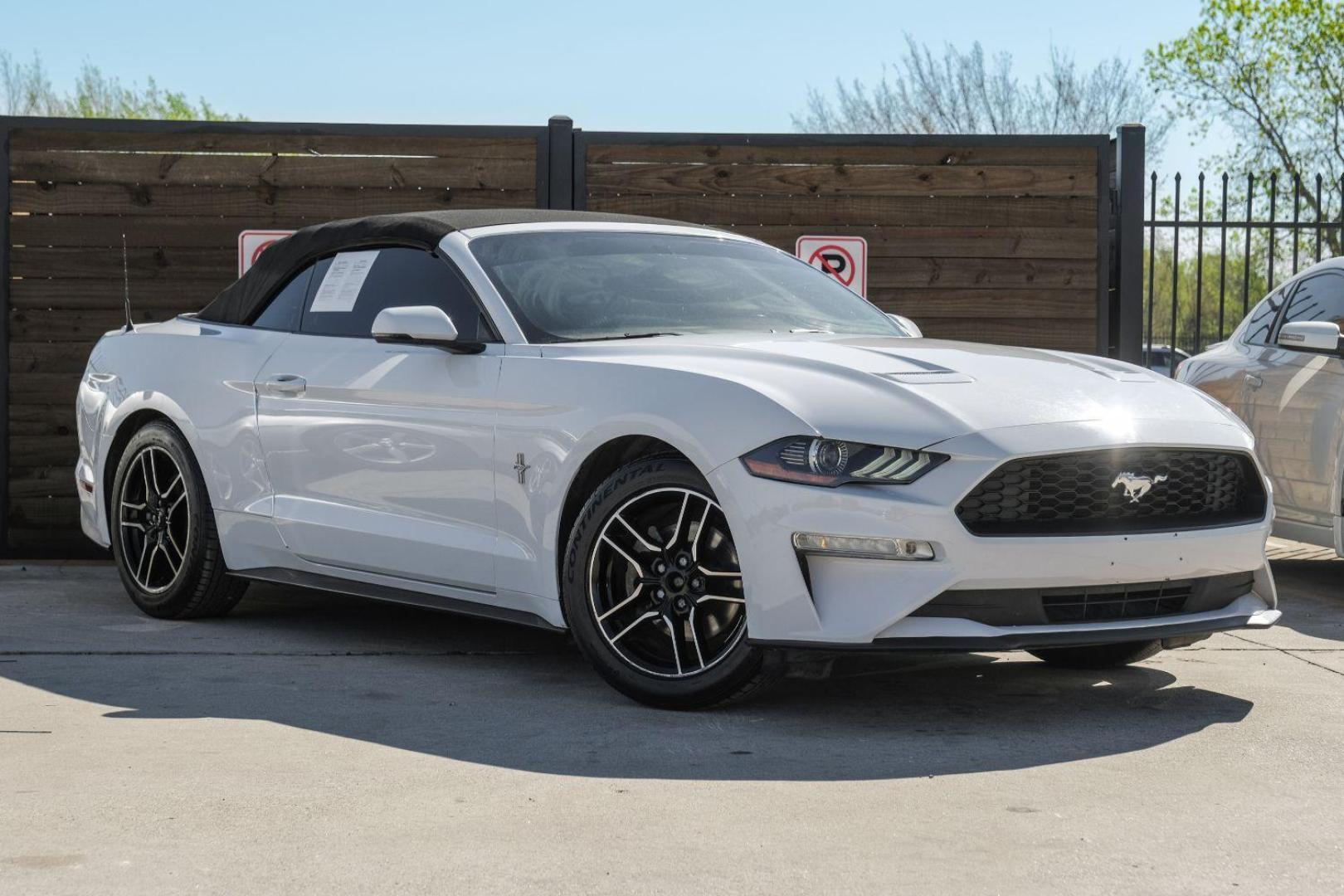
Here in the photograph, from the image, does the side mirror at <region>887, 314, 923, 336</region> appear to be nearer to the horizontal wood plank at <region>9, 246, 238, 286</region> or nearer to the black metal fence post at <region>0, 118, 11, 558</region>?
the horizontal wood plank at <region>9, 246, 238, 286</region>

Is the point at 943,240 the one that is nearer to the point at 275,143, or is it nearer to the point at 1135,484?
the point at 275,143

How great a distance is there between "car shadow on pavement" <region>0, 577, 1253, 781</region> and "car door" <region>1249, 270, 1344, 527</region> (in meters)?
2.60

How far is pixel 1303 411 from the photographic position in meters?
8.36

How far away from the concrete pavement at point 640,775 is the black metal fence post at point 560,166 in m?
3.63

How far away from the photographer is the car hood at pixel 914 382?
4910 mm

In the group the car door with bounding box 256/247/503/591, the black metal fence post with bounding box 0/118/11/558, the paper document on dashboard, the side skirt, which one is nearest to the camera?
the side skirt

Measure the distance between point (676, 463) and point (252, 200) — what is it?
5.17 metres

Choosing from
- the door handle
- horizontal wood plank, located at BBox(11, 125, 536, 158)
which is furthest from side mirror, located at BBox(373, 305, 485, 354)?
horizontal wood plank, located at BBox(11, 125, 536, 158)

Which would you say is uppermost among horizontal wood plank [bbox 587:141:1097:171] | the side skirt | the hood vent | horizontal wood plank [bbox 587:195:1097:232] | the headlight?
horizontal wood plank [bbox 587:141:1097:171]

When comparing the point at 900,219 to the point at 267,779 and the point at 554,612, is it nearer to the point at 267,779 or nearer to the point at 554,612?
the point at 554,612

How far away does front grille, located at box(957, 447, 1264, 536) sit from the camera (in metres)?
4.88

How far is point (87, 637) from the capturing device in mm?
6773

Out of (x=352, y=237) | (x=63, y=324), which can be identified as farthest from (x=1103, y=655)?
(x=63, y=324)

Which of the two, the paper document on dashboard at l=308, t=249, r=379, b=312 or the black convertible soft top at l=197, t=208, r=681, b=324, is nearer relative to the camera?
Result: the black convertible soft top at l=197, t=208, r=681, b=324
